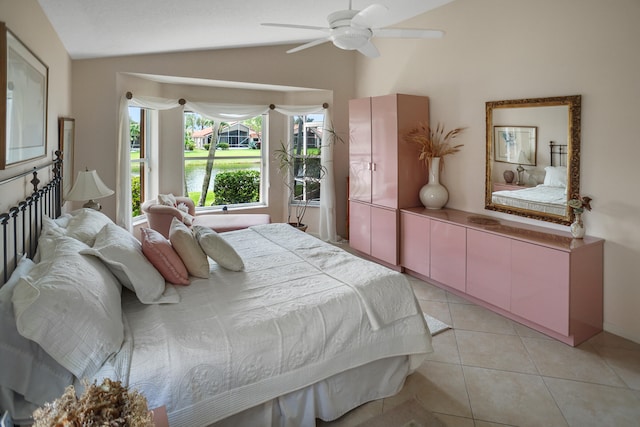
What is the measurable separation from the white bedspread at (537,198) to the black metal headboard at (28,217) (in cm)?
365

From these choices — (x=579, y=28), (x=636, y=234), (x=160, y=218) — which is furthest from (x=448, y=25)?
(x=160, y=218)

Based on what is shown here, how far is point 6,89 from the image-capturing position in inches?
63.4

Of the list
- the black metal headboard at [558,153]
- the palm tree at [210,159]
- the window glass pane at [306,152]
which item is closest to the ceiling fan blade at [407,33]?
the black metal headboard at [558,153]

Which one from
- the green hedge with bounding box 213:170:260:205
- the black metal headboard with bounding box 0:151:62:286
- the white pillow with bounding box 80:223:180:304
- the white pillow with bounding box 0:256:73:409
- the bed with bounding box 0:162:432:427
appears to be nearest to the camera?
the white pillow with bounding box 0:256:73:409

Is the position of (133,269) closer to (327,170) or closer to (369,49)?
(369,49)

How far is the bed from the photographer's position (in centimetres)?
139

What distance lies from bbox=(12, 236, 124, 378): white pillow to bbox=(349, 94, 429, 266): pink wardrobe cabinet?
3.26 m

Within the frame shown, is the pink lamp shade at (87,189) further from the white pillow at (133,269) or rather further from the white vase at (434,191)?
the white vase at (434,191)

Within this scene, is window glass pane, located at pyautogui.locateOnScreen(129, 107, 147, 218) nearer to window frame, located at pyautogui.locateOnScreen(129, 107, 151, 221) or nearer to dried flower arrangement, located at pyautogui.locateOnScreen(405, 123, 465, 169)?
window frame, located at pyautogui.locateOnScreen(129, 107, 151, 221)

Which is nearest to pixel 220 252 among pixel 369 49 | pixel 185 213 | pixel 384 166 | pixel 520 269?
pixel 369 49

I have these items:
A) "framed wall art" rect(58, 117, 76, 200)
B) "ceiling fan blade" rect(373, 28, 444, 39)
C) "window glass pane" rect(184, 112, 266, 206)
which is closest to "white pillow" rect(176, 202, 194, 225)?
"window glass pane" rect(184, 112, 266, 206)

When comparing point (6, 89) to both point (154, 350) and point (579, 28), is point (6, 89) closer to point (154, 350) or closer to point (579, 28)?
point (154, 350)

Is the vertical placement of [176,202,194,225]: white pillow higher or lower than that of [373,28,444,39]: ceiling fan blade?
lower

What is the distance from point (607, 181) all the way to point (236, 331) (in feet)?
9.58
